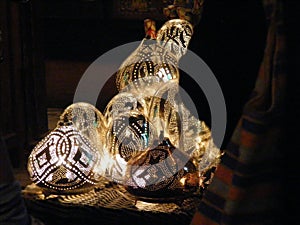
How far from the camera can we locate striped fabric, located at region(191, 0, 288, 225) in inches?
42.4

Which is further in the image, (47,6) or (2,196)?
(47,6)

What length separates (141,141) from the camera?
7.36 feet

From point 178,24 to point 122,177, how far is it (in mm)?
601

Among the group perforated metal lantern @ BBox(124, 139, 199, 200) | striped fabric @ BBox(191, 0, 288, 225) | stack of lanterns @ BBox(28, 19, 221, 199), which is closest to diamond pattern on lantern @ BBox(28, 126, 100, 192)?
stack of lanterns @ BBox(28, 19, 221, 199)

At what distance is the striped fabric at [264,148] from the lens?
42.4 inches

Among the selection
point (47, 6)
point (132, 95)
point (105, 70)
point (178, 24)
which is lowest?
point (105, 70)

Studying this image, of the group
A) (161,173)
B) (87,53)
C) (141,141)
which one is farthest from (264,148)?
(87,53)

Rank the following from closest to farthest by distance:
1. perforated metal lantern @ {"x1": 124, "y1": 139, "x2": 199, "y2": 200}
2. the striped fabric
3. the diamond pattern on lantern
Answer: the striped fabric < perforated metal lantern @ {"x1": 124, "y1": 139, "x2": 199, "y2": 200} < the diamond pattern on lantern

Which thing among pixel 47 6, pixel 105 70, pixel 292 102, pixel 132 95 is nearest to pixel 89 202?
pixel 132 95

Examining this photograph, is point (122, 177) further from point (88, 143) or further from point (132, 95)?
point (132, 95)

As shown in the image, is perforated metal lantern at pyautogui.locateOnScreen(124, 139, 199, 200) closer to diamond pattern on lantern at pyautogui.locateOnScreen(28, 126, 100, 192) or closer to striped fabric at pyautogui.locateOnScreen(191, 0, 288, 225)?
diamond pattern on lantern at pyautogui.locateOnScreen(28, 126, 100, 192)

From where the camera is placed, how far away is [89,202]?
7.14ft

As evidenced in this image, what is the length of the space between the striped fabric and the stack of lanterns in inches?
39.1

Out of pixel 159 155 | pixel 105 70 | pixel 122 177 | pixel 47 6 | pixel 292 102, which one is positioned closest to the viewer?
pixel 292 102
